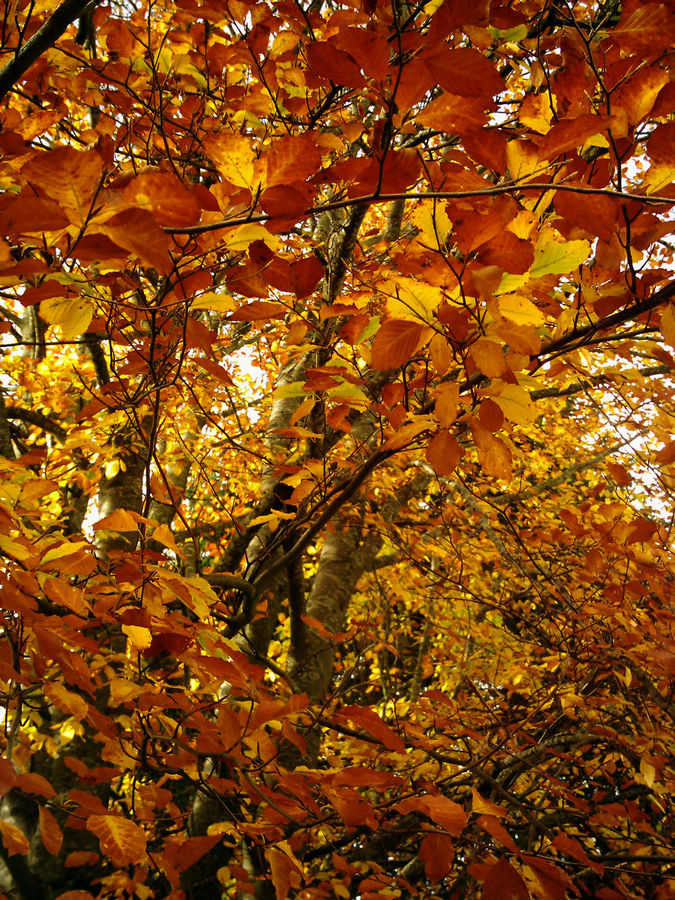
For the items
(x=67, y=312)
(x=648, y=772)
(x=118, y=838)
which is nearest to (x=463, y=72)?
(x=67, y=312)

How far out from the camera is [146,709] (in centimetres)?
154

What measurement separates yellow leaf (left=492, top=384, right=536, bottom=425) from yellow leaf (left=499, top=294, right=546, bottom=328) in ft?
0.68

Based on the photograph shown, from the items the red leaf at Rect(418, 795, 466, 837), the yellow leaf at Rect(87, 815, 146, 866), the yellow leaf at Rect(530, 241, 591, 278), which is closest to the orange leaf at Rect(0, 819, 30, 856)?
the yellow leaf at Rect(87, 815, 146, 866)

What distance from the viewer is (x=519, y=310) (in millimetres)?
833

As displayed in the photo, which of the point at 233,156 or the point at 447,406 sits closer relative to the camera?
the point at 233,156

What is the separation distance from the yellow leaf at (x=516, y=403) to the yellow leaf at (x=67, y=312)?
0.78 m

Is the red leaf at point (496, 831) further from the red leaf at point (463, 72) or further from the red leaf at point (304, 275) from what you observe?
the red leaf at point (463, 72)

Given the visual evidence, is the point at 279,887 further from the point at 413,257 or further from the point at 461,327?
the point at 413,257

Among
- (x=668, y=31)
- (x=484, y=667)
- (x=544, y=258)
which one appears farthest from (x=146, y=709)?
(x=484, y=667)

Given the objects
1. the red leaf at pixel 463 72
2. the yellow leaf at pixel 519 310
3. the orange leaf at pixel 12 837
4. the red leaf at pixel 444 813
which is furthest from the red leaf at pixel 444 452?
the orange leaf at pixel 12 837

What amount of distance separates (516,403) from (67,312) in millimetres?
833

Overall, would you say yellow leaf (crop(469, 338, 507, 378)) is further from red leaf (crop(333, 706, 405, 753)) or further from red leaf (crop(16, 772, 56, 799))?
red leaf (crop(16, 772, 56, 799))

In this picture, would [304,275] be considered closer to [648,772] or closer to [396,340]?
[396,340]

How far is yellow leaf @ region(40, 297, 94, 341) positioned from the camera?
0.88 meters
